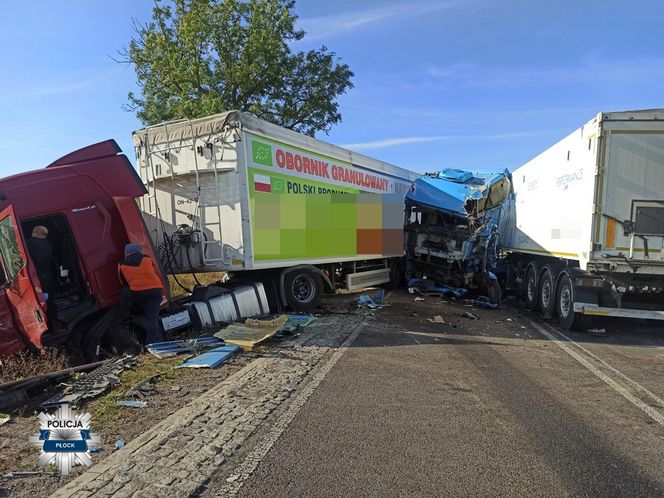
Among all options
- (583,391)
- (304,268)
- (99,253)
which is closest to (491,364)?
(583,391)

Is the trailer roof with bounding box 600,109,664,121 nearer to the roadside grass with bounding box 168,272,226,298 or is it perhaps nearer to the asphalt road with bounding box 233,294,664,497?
the asphalt road with bounding box 233,294,664,497

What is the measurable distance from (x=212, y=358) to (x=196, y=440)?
226cm

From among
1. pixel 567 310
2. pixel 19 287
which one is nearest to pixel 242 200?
pixel 19 287

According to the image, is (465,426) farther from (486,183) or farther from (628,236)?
(486,183)

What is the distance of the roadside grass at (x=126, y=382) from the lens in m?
4.07

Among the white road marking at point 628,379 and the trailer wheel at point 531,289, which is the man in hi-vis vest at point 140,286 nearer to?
the white road marking at point 628,379

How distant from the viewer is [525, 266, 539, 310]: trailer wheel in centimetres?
1090

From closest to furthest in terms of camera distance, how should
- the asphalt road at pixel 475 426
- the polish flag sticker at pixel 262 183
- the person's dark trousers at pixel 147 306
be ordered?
1. the asphalt road at pixel 475 426
2. the person's dark trousers at pixel 147 306
3. the polish flag sticker at pixel 262 183

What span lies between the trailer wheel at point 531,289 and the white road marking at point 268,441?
23.0ft

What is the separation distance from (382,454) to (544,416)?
1.76 m

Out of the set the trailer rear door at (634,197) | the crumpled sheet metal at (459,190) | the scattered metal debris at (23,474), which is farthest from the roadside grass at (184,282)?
the trailer rear door at (634,197)

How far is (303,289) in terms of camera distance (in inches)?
392

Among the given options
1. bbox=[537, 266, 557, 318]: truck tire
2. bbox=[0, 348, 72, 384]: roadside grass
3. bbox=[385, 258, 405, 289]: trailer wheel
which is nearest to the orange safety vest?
bbox=[0, 348, 72, 384]: roadside grass

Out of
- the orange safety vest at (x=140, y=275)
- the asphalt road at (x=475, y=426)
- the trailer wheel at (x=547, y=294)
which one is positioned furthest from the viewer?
the trailer wheel at (x=547, y=294)
